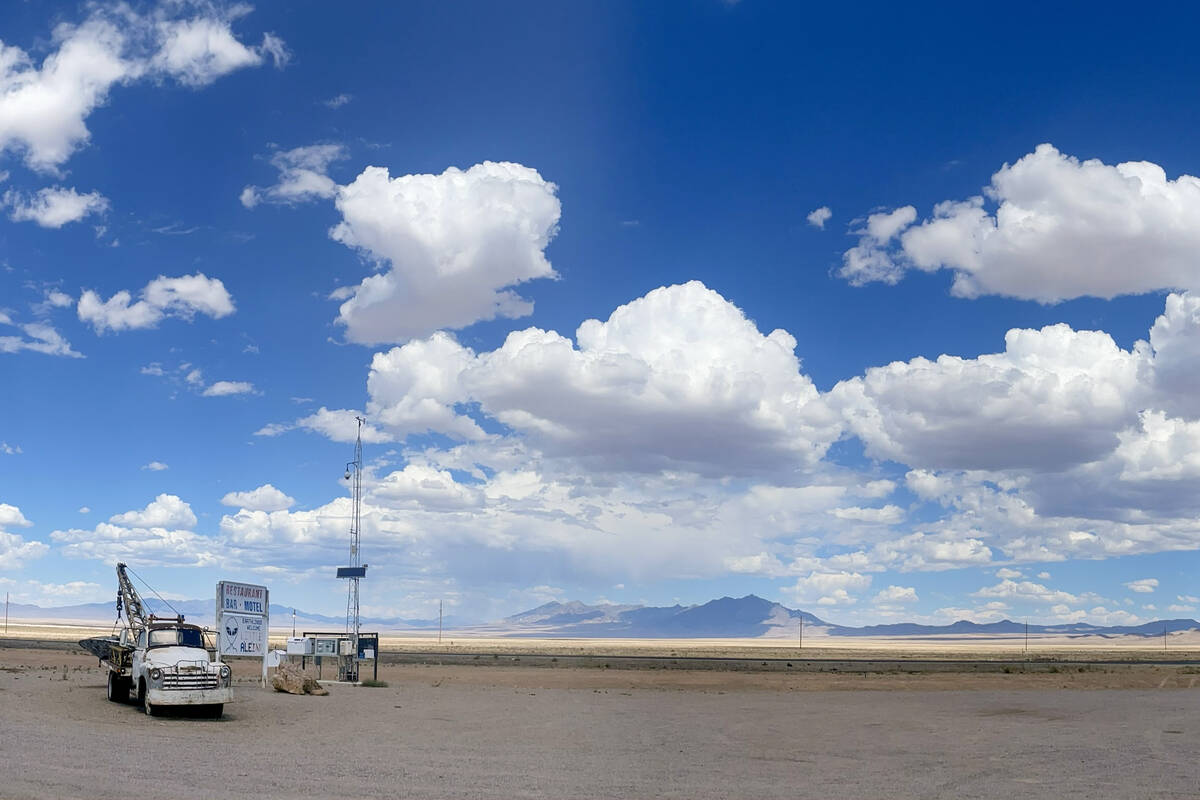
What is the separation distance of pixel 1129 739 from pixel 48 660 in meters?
65.9

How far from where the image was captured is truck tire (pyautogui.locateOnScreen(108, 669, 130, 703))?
104ft

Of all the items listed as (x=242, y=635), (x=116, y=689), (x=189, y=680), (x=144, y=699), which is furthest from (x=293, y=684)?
(x=189, y=680)

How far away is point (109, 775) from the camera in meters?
17.3

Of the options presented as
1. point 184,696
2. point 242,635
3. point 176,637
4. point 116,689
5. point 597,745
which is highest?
point 176,637

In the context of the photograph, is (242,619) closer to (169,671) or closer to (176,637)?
(176,637)

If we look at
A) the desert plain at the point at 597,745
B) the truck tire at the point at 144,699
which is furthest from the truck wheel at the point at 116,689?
the truck tire at the point at 144,699

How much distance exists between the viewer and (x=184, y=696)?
27.7 meters

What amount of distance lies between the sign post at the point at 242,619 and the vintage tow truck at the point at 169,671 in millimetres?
5052

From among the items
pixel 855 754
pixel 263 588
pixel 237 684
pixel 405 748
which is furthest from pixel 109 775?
pixel 237 684

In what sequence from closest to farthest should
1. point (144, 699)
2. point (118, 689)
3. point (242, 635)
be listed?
1. point (144, 699)
2. point (118, 689)
3. point (242, 635)

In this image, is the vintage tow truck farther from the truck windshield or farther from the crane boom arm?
the crane boom arm

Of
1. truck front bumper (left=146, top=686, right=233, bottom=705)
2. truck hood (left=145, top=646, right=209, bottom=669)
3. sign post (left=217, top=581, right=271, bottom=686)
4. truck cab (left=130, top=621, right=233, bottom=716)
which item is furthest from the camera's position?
sign post (left=217, top=581, right=271, bottom=686)

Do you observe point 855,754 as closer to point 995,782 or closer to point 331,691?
point 995,782

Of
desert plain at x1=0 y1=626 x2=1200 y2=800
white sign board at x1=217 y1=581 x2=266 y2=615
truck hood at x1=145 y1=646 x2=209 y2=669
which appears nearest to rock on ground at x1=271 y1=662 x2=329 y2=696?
desert plain at x1=0 y1=626 x2=1200 y2=800
